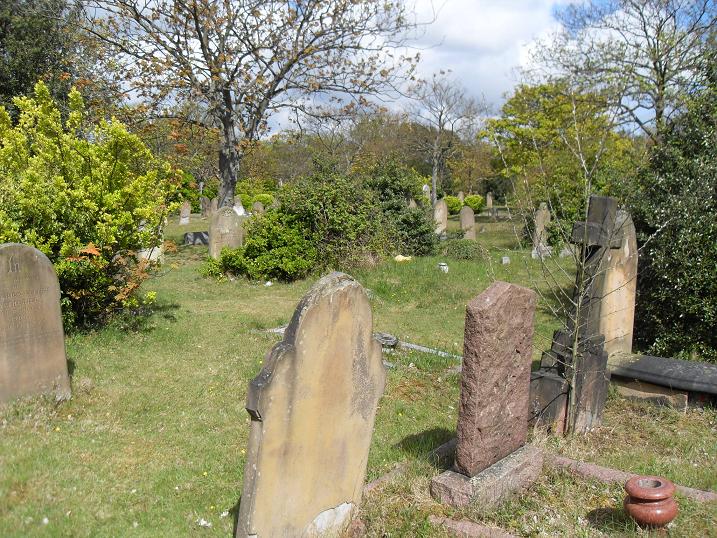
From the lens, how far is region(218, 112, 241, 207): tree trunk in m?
18.9

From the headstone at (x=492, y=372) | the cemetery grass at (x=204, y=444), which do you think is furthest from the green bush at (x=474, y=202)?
the headstone at (x=492, y=372)

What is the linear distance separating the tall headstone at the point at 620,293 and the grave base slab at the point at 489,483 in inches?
117

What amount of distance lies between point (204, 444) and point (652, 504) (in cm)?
369

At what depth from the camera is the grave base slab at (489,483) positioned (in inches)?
161

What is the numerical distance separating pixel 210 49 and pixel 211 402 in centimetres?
1456

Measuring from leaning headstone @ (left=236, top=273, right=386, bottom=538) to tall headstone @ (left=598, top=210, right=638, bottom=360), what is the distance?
3904 mm

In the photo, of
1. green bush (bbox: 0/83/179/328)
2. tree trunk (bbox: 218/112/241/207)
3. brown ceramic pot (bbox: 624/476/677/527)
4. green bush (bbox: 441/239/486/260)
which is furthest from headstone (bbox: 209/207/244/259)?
brown ceramic pot (bbox: 624/476/677/527)

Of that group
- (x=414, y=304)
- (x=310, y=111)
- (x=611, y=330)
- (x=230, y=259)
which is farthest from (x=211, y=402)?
(x=310, y=111)

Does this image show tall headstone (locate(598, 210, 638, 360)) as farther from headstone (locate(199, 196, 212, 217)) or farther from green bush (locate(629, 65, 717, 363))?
headstone (locate(199, 196, 212, 217))

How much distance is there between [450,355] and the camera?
27.7ft

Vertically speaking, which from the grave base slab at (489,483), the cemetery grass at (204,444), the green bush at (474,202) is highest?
the green bush at (474,202)

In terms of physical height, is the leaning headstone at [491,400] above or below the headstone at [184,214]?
below

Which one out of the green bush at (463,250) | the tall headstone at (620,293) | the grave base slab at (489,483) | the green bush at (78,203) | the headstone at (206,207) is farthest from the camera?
the headstone at (206,207)

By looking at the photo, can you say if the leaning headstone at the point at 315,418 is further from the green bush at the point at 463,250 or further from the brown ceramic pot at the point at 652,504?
the green bush at the point at 463,250
